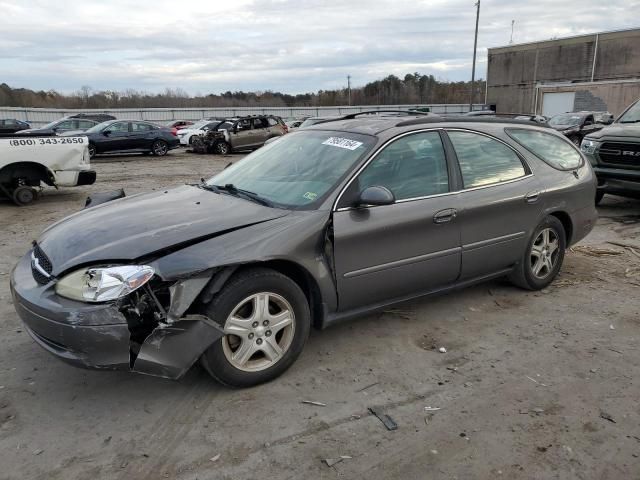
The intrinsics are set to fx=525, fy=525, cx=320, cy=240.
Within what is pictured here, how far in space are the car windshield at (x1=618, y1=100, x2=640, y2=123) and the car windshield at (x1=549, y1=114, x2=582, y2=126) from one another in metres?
11.0

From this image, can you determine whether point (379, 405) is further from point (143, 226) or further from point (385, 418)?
point (143, 226)

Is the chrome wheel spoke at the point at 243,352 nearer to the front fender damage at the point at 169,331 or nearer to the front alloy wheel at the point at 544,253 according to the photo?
the front fender damage at the point at 169,331

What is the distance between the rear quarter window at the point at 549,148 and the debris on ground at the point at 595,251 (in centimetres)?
151

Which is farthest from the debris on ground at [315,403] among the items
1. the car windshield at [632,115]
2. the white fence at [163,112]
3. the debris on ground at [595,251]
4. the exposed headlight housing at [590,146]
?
the white fence at [163,112]

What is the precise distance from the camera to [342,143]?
4.05 metres

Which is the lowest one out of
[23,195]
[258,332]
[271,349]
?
[23,195]

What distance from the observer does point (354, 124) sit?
4332 mm

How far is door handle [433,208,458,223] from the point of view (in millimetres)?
3977

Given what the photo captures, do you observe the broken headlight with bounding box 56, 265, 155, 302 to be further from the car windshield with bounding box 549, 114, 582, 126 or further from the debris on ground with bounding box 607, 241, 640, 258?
the car windshield with bounding box 549, 114, 582, 126

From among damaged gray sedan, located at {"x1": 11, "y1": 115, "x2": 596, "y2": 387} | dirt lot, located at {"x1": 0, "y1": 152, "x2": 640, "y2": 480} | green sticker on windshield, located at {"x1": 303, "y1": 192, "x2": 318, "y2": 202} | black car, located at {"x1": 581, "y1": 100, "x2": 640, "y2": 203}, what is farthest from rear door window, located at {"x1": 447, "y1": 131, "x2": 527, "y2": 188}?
black car, located at {"x1": 581, "y1": 100, "x2": 640, "y2": 203}

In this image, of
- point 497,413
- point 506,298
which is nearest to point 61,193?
point 506,298

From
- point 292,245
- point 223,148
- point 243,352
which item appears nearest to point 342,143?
point 292,245

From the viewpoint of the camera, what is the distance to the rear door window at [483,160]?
14.1 ft

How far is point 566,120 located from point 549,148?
1721 centimetres
